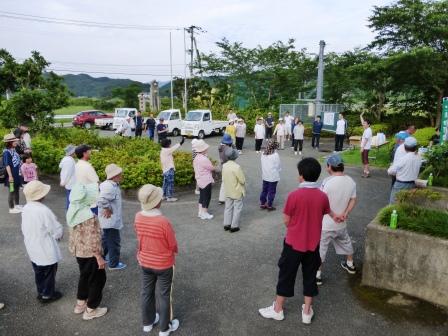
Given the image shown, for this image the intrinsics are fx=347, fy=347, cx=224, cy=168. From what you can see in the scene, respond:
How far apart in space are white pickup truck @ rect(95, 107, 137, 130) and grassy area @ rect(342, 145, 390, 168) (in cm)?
1549

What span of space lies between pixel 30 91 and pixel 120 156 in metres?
4.40

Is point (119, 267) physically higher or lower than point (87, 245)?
lower

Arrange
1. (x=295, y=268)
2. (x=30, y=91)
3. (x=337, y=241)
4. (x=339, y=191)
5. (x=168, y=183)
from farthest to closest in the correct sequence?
(x=30, y=91) < (x=168, y=183) < (x=337, y=241) < (x=339, y=191) < (x=295, y=268)

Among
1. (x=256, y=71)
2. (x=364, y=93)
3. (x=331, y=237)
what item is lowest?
(x=331, y=237)

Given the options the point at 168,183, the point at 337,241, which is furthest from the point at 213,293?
the point at 168,183

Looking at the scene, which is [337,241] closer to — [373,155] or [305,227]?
[305,227]

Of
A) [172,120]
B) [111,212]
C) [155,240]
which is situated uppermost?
[172,120]

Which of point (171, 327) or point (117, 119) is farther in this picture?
point (117, 119)

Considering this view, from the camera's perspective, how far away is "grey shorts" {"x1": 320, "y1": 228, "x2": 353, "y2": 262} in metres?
4.84

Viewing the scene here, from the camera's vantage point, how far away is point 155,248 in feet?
11.8

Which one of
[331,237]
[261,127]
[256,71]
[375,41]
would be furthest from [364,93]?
[331,237]

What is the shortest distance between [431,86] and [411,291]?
18.4 m

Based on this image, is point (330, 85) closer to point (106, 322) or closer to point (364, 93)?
point (364, 93)

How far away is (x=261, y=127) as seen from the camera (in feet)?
50.8
